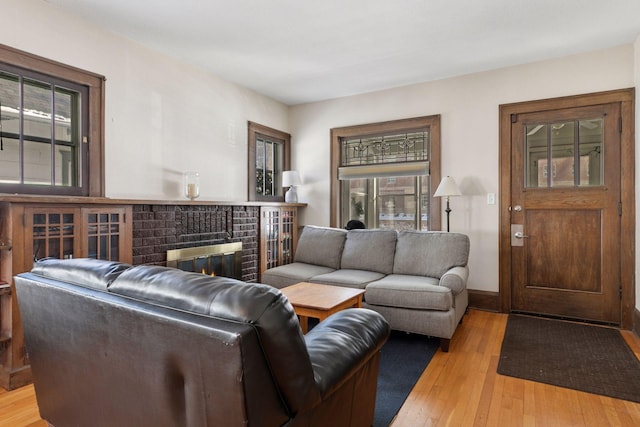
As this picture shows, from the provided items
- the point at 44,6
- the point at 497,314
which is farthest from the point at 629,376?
the point at 44,6

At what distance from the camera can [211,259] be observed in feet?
11.9

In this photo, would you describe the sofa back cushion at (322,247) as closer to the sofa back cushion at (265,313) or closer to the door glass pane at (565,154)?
the door glass pane at (565,154)

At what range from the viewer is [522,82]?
3725mm

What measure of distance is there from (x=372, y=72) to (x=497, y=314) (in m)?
2.90

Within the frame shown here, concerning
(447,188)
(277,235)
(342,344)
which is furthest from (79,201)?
(447,188)

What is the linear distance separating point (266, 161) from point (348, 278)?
85.9 inches

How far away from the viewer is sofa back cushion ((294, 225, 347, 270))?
4.04 meters

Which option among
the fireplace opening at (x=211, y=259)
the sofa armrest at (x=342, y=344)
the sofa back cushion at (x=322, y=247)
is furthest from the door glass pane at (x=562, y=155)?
the fireplace opening at (x=211, y=259)

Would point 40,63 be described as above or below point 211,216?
above

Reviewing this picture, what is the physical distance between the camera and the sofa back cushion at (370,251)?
3.76 meters

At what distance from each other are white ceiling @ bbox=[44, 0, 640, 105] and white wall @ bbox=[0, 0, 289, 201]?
0.47ft

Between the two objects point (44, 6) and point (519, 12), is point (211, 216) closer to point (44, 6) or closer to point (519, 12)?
point (44, 6)

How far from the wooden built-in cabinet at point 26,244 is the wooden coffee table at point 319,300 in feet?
5.02

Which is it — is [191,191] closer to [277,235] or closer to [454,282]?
[277,235]
